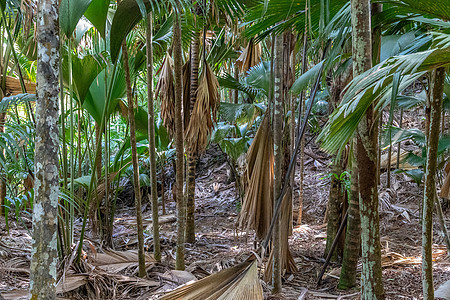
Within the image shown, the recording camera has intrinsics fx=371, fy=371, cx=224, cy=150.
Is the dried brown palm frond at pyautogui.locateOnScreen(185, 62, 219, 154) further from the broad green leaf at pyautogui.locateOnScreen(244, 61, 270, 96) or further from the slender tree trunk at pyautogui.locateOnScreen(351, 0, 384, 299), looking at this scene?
the slender tree trunk at pyautogui.locateOnScreen(351, 0, 384, 299)

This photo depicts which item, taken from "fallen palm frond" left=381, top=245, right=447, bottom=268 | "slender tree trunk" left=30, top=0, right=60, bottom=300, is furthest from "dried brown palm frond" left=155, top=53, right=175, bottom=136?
"fallen palm frond" left=381, top=245, right=447, bottom=268

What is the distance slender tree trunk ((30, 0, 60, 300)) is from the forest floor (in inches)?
43.7

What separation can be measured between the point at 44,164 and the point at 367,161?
1460 millimetres

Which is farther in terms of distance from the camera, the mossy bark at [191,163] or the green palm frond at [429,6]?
the mossy bark at [191,163]

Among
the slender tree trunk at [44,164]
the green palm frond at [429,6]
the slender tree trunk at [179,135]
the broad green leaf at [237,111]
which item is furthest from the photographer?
the broad green leaf at [237,111]

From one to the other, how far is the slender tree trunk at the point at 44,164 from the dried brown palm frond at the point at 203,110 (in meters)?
2.26

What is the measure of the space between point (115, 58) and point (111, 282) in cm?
177

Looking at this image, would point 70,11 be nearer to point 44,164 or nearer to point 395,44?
point 44,164

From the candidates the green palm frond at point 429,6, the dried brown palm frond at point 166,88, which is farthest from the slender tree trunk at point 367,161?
the dried brown palm frond at point 166,88

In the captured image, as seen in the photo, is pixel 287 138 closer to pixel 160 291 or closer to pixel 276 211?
pixel 276 211

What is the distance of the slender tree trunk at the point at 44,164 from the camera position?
1.65 metres

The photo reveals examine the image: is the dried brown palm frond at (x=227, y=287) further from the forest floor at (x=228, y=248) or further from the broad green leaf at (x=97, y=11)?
the broad green leaf at (x=97, y=11)

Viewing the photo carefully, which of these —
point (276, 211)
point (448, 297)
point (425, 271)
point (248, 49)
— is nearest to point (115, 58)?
point (276, 211)

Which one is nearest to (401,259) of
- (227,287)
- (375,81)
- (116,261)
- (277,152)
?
(277,152)
